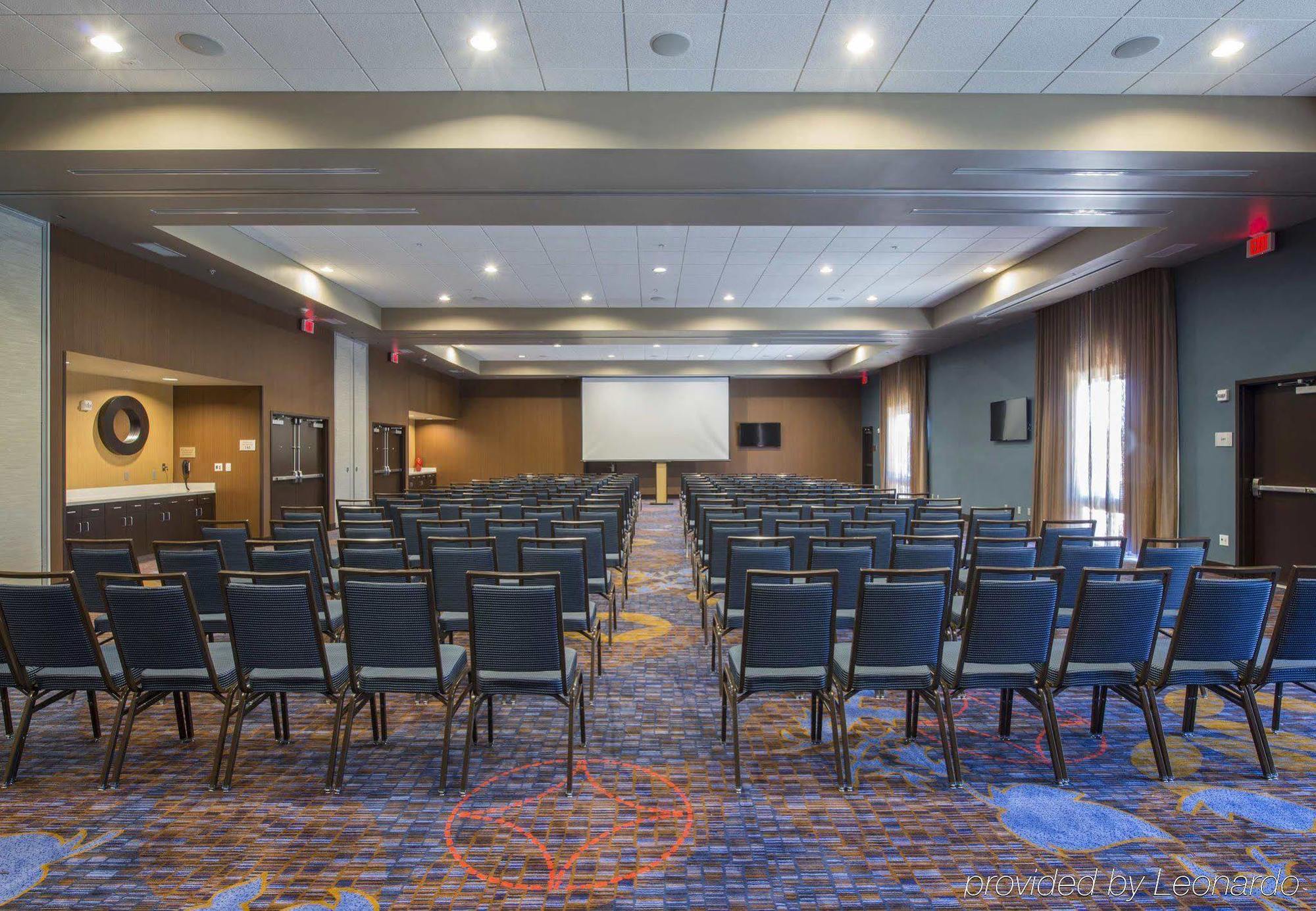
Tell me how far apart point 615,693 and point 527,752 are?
898 millimetres

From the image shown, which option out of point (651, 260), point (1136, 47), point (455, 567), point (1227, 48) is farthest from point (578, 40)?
point (651, 260)

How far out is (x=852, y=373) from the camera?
19891mm

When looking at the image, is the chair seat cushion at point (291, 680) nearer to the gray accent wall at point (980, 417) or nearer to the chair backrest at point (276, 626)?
the chair backrest at point (276, 626)

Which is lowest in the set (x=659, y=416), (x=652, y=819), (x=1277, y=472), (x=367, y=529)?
(x=652, y=819)

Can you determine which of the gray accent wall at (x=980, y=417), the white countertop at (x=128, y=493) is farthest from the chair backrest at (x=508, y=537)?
the gray accent wall at (x=980, y=417)

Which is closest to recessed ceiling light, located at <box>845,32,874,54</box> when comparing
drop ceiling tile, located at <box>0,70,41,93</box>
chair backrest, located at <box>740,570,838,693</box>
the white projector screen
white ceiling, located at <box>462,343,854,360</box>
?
chair backrest, located at <box>740,570,838,693</box>

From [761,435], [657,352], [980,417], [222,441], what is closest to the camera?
[222,441]

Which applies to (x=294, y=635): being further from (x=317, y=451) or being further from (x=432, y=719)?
(x=317, y=451)

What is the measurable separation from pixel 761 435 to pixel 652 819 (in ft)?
63.5

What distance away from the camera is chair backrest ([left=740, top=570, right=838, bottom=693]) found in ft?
9.93

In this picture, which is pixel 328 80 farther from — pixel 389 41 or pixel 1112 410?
pixel 1112 410

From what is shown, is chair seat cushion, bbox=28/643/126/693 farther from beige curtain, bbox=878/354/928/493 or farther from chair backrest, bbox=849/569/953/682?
beige curtain, bbox=878/354/928/493

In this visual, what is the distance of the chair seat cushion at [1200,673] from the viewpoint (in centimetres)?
311

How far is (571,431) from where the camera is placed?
70.8 feet
